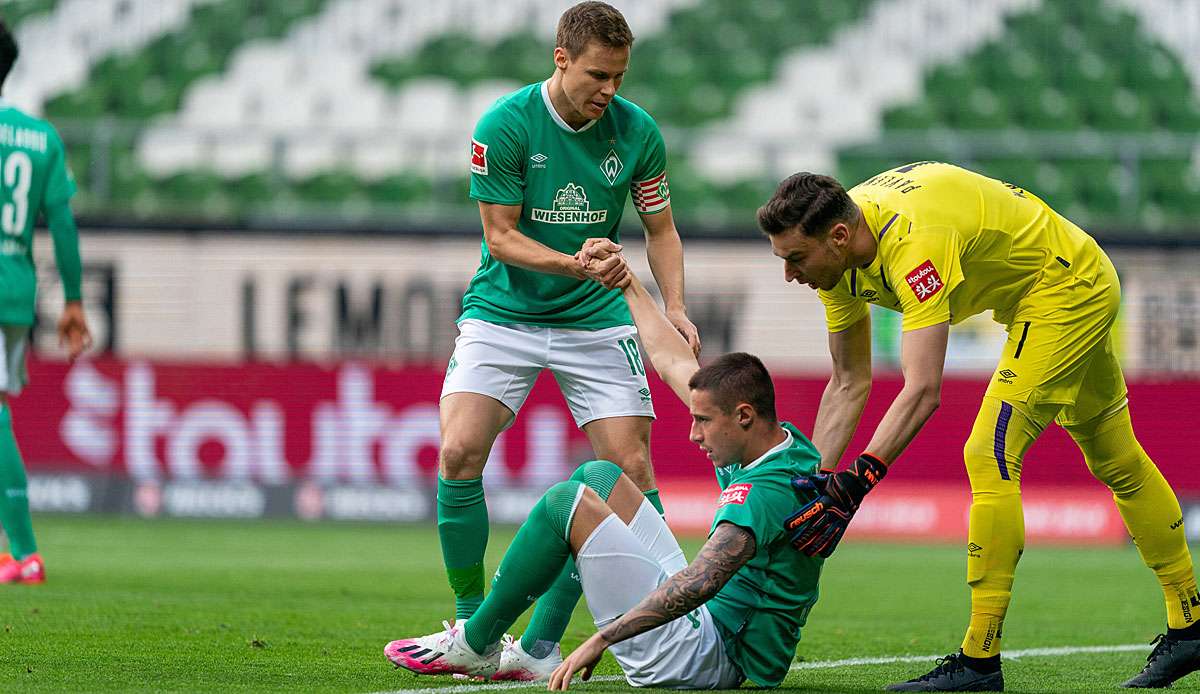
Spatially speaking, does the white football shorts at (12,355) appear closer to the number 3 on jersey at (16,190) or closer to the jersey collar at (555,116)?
the number 3 on jersey at (16,190)

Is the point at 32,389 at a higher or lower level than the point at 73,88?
lower

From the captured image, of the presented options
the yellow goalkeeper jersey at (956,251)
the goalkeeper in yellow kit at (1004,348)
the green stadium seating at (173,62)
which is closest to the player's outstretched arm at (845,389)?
the goalkeeper in yellow kit at (1004,348)

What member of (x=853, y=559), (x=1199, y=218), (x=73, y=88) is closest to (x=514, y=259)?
(x=853, y=559)

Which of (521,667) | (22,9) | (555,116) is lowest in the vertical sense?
(521,667)

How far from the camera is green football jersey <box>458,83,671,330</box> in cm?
578

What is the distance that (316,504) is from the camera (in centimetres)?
1523

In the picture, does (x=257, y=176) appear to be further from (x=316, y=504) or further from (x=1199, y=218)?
(x=1199, y=218)

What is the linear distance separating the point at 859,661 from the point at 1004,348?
1.39 m

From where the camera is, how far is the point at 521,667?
206 inches

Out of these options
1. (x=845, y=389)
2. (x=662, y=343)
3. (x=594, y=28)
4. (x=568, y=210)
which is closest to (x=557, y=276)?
(x=568, y=210)

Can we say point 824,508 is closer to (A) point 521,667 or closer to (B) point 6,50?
(A) point 521,667

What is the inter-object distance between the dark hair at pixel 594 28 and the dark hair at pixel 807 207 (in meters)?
0.86

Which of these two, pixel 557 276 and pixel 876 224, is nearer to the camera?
pixel 876 224

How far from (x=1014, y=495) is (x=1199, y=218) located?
13.7m
